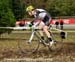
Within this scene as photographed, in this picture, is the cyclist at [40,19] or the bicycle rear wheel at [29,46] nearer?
the cyclist at [40,19]

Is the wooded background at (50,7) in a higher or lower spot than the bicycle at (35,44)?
lower

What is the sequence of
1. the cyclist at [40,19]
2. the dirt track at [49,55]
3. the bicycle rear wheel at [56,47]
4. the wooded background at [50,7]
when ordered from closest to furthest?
the dirt track at [49,55] < the cyclist at [40,19] < the bicycle rear wheel at [56,47] < the wooded background at [50,7]

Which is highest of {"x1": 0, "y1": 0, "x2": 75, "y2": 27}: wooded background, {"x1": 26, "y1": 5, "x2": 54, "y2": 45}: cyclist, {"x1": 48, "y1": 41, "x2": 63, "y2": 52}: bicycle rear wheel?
{"x1": 26, "y1": 5, "x2": 54, "y2": 45}: cyclist

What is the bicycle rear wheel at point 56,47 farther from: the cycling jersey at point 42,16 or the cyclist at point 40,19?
the cycling jersey at point 42,16

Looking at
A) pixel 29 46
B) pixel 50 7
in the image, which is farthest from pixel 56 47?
pixel 50 7

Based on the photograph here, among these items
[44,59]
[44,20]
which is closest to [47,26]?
[44,20]

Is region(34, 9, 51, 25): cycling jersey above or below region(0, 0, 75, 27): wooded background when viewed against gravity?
above

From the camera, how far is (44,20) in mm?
11898

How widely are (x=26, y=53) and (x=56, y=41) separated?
113 centimetres

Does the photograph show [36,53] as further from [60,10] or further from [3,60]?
[60,10]

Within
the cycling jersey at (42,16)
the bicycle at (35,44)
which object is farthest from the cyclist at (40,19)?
the bicycle at (35,44)

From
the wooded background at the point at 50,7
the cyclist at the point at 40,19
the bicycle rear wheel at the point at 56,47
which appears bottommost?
the wooded background at the point at 50,7

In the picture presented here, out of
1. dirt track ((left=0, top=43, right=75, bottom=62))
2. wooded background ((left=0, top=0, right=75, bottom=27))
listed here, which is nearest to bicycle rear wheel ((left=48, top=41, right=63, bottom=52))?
dirt track ((left=0, top=43, right=75, bottom=62))

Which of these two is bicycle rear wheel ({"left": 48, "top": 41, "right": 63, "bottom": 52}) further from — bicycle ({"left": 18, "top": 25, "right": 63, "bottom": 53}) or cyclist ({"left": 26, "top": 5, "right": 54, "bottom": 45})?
cyclist ({"left": 26, "top": 5, "right": 54, "bottom": 45})
